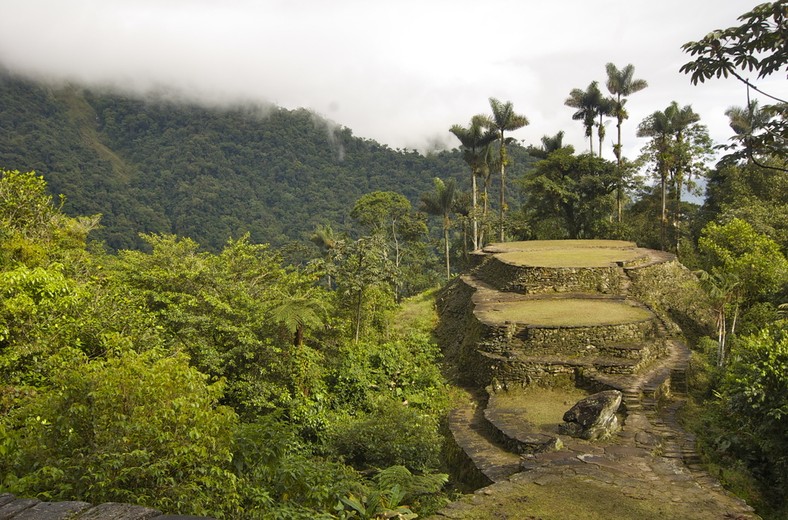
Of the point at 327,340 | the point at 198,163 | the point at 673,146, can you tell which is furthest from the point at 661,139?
the point at 198,163

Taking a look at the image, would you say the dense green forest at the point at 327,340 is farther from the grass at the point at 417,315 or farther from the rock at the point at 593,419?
the rock at the point at 593,419

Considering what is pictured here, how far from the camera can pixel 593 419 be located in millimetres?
9328

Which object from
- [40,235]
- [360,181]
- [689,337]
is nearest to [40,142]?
[360,181]

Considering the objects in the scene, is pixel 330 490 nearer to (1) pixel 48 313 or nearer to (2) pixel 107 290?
(1) pixel 48 313

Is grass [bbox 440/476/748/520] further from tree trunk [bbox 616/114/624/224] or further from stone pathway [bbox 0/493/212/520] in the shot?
tree trunk [bbox 616/114/624/224]

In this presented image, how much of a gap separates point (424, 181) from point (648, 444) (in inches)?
2759

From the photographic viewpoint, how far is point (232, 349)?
37.0 ft

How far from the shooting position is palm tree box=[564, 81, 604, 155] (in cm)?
3184

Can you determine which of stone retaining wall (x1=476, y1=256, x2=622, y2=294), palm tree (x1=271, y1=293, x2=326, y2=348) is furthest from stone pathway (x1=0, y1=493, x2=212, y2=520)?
stone retaining wall (x1=476, y1=256, x2=622, y2=294)

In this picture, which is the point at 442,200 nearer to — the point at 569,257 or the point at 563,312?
the point at 569,257

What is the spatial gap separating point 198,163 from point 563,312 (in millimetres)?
77694

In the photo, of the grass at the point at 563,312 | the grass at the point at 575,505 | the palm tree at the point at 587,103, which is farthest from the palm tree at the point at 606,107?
the grass at the point at 575,505

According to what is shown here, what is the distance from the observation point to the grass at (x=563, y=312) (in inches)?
543

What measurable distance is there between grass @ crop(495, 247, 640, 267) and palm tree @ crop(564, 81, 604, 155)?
529 inches
